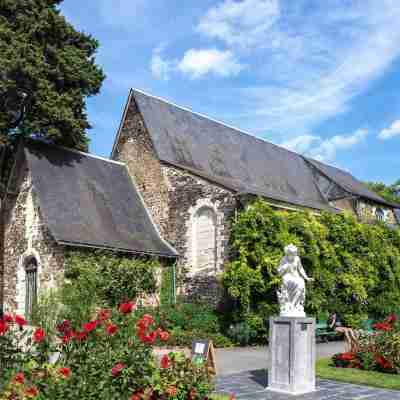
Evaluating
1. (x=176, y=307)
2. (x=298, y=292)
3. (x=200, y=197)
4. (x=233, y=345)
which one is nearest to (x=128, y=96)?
(x=200, y=197)

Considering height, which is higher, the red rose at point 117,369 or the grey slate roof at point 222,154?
the grey slate roof at point 222,154

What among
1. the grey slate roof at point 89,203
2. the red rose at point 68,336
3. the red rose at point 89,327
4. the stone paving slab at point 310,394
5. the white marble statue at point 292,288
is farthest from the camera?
the grey slate roof at point 89,203

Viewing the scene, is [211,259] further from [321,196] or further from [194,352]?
[321,196]

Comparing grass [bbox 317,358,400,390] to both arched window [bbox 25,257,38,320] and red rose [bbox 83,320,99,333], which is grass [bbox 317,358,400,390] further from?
arched window [bbox 25,257,38,320]

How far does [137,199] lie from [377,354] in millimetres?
13370

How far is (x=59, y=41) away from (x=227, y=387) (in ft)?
53.7

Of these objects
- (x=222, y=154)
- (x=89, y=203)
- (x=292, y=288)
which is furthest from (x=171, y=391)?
(x=222, y=154)

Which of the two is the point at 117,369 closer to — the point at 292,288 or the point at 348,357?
the point at 292,288

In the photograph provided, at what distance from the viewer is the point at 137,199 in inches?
889

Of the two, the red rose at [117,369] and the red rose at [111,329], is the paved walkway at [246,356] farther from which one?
the red rose at [117,369]

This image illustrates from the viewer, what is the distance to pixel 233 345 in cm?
1748

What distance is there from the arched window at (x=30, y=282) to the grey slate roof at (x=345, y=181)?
19.1 meters

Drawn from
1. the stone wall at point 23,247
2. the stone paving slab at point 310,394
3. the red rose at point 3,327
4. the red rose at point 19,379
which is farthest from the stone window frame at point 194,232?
the red rose at point 19,379

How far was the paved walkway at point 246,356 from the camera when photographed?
1222 centimetres
